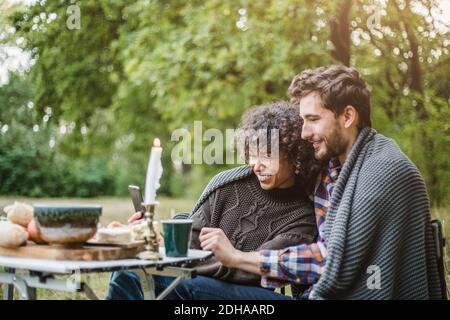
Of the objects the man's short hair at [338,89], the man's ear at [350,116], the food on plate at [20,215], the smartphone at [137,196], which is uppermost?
the man's short hair at [338,89]

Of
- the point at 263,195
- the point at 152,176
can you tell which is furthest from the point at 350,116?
the point at 152,176

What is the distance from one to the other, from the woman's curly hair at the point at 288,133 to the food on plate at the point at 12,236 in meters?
1.03

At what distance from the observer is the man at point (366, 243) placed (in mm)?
2203

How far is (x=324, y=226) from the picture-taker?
7.77 feet

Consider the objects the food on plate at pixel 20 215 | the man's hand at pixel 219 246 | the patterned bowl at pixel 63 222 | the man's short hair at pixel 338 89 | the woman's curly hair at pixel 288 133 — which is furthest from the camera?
the woman's curly hair at pixel 288 133

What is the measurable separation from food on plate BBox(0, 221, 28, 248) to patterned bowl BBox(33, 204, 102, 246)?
13 centimetres

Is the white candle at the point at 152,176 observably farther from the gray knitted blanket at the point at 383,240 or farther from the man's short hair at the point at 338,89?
the man's short hair at the point at 338,89

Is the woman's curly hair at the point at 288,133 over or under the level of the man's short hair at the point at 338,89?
under

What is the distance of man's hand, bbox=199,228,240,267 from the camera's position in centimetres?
229

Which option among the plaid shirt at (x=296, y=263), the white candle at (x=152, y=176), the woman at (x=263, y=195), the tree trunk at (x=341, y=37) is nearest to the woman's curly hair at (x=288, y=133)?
the woman at (x=263, y=195)

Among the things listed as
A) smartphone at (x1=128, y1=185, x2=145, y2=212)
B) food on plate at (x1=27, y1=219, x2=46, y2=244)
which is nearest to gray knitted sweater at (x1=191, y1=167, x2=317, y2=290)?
smartphone at (x1=128, y1=185, x2=145, y2=212)

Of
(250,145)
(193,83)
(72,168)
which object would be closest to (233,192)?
(250,145)
